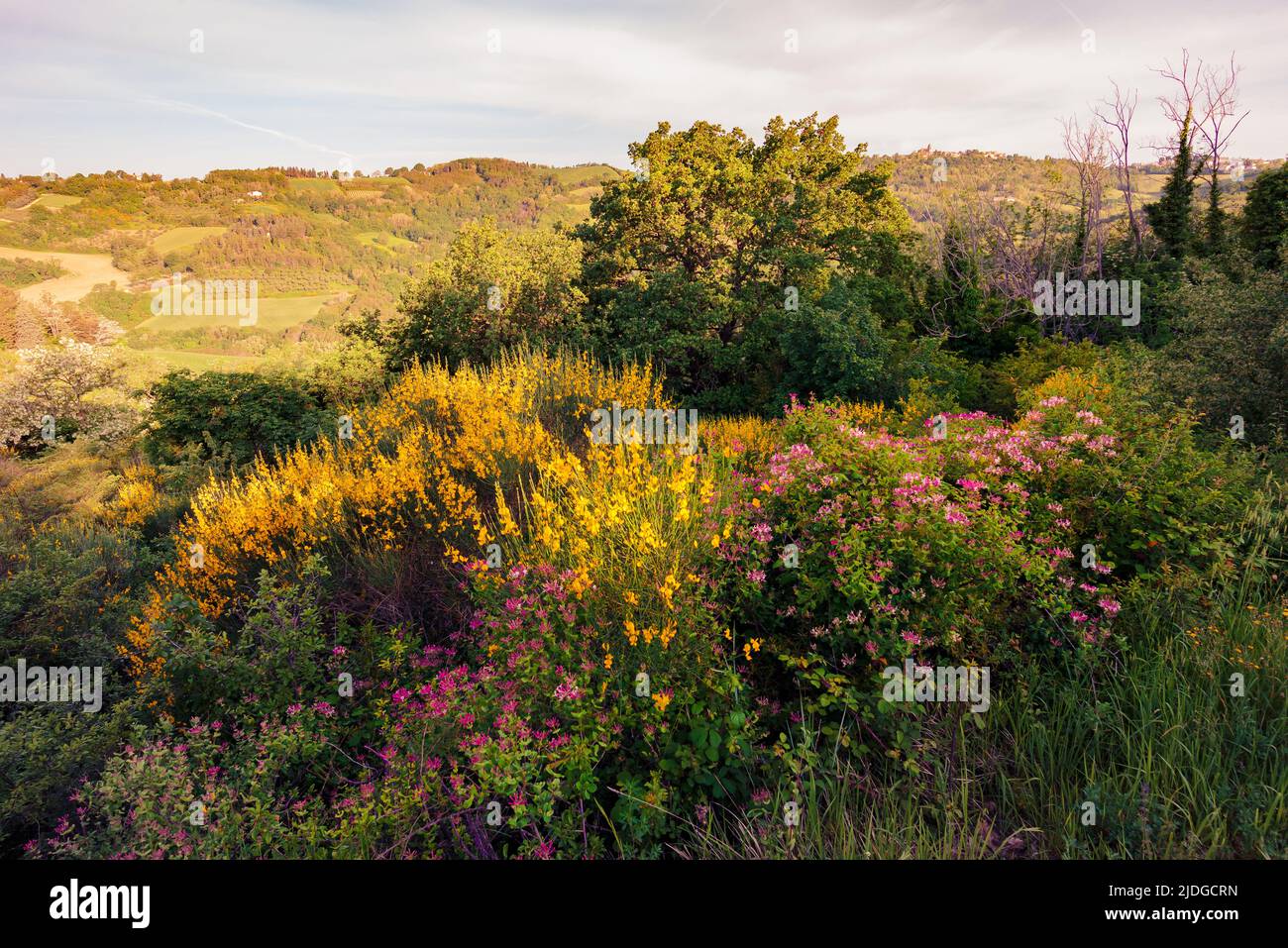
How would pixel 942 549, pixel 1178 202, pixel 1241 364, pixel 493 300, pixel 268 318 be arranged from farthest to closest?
pixel 268 318 < pixel 1178 202 < pixel 493 300 < pixel 1241 364 < pixel 942 549

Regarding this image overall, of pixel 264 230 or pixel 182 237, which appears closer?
pixel 182 237

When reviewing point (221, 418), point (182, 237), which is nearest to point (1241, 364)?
point (221, 418)

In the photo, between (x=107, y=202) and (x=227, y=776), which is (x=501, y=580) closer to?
(x=227, y=776)

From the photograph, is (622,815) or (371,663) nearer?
(622,815)

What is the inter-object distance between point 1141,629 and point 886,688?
65.6 inches

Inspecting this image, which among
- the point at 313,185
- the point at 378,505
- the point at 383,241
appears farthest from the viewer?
the point at 313,185

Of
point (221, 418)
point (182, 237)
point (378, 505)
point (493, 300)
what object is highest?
point (182, 237)

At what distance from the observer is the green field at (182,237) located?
5673 centimetres

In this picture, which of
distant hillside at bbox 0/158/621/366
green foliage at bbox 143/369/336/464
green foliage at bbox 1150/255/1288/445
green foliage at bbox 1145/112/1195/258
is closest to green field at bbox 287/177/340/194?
distant hillside at bbox 0/158/621/366

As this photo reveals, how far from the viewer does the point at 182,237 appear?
59281 mm

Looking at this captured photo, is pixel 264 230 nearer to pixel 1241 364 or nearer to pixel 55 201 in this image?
pixel 55 201

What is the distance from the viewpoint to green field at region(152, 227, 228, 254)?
56728 millimetres

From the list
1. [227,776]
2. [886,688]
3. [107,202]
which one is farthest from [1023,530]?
[107,202]
